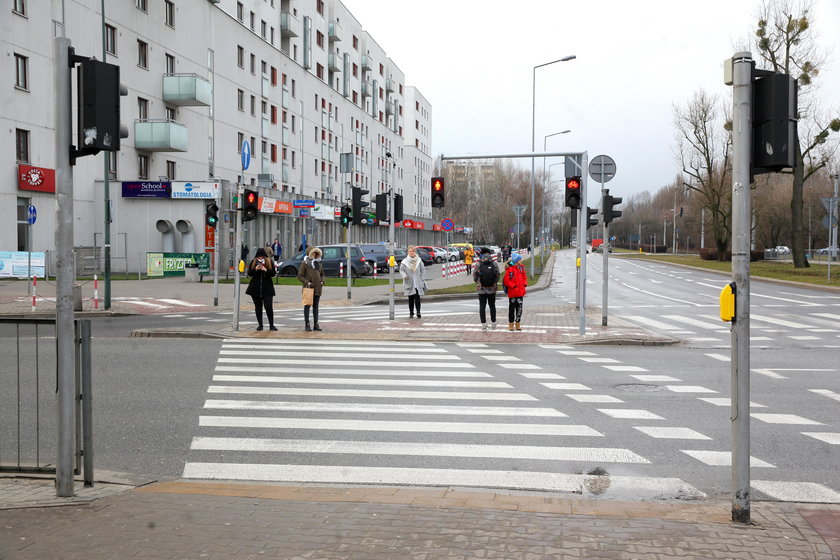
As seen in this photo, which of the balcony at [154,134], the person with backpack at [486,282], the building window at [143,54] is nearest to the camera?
the person with backpack at [486,282]

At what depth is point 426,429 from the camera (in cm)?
809

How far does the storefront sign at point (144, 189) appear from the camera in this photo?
40062 millimetres

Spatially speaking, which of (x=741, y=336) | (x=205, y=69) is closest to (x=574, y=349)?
(x=741, y=336)

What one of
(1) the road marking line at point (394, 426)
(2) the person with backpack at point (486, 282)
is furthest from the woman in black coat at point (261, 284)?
(1) the road marking line at point (394, 426)

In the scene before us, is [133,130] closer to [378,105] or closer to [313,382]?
[313,382]

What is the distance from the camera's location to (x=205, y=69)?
47469 mm

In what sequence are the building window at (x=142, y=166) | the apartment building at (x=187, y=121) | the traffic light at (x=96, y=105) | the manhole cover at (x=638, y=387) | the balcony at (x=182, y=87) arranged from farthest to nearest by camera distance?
1. the balcony at (x=182, y=87)
2. the building window at (x=142, y=166)
3. the apartment building at (x=187, y=121)
4. the manhole cover at (x=638, y=387)
5. the traffic light at (x=96, y=105)

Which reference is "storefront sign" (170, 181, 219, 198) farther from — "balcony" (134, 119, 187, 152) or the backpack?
the backpack

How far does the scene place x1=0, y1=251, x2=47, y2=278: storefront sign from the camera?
31516 mm

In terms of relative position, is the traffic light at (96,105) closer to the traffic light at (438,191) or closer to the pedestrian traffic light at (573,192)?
the pedestrian traffic light at (573,192)

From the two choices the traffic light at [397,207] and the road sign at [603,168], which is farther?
the traffic light at [397,207]

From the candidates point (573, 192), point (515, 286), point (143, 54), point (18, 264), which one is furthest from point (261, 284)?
point (143, 54)

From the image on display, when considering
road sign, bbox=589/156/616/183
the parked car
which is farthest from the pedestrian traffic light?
the parked car

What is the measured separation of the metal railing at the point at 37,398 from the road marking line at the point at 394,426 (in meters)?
1.59
